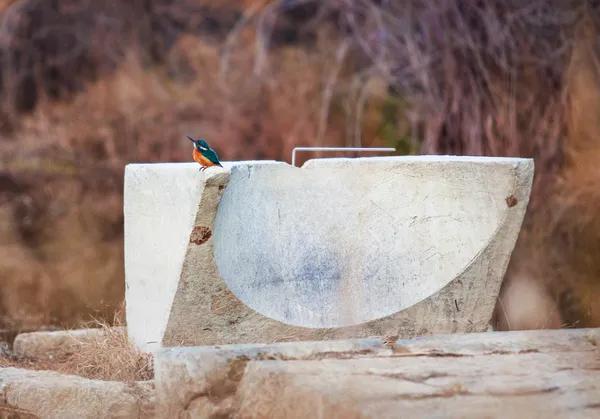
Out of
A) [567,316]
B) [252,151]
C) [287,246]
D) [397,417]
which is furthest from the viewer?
[252,151]

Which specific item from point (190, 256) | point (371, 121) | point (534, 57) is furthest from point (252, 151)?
point (190, 256)

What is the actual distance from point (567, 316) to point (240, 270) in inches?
114

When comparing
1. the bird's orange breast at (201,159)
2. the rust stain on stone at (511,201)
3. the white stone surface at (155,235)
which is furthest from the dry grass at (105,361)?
the rust stain on stone at (511,201)

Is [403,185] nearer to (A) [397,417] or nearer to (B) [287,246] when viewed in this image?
(B) [287,246]

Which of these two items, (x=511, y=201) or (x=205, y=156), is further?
(x=511, y=201)

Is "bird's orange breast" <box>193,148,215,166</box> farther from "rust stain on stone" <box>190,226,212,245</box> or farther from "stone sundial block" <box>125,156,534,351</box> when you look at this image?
"rust stain on stone" <box>190,226,212,245</box>

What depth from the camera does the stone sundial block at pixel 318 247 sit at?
359cm

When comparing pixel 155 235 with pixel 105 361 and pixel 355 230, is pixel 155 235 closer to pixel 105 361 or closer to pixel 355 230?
pixel 105 361

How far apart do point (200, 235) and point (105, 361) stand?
74 centimetres

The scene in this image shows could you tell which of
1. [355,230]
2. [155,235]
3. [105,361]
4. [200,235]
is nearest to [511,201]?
[355,230]

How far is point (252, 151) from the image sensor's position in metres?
9.66

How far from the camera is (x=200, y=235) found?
3.45 metres

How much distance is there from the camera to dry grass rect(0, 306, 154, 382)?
369 centimetres

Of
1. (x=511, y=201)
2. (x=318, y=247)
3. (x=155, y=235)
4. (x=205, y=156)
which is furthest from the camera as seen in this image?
(x=318, y=247)
